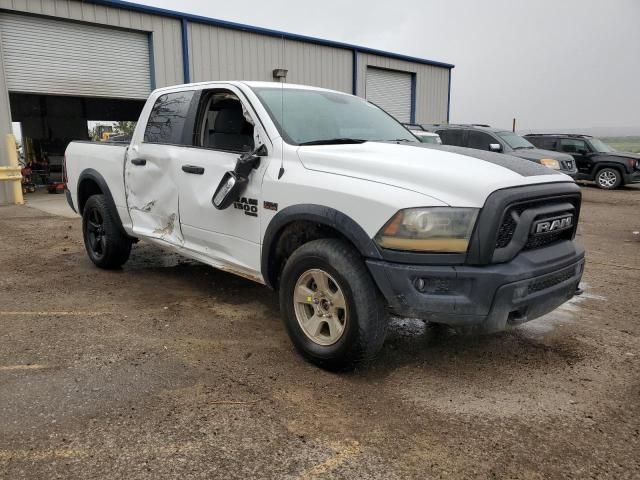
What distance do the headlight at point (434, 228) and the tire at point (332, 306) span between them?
366 mm

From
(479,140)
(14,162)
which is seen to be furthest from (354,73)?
(14,162)

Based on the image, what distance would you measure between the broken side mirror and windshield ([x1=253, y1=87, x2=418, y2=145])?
25 cm

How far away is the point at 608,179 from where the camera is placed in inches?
655

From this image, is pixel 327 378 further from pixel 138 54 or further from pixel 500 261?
pixel 138 54

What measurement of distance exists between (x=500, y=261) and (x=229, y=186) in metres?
1.94

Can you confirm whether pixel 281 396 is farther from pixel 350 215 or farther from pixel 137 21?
pixel 137 21

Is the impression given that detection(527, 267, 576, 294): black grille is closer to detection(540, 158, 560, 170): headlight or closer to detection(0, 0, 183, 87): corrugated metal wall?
detection(540, 158, 560, 170): headlight

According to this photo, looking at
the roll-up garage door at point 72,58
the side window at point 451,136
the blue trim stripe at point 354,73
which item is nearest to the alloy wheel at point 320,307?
the side window at point 451,136

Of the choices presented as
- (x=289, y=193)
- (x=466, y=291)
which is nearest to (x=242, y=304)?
(x=289, y=193)

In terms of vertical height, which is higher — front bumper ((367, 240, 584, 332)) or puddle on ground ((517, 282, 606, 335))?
front bumper ((367, 240, 584, 332))

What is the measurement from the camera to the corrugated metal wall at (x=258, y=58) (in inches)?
593

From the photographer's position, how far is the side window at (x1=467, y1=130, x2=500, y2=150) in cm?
1379

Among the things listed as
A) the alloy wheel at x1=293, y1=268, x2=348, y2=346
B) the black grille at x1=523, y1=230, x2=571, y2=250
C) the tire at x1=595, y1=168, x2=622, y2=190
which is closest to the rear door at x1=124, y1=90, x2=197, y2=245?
the alloy wheel at x1=293, y1=268, x2=348, y2=346

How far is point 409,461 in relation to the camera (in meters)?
2.49
